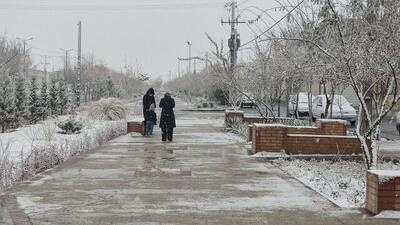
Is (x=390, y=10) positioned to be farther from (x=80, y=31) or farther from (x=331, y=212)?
(x=80, y=31)

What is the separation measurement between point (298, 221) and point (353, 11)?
462cm

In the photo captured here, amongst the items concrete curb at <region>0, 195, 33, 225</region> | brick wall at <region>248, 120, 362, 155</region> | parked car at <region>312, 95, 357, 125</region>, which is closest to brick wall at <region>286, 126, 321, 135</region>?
brick wall at <region>248, 120, 362, 155</region>

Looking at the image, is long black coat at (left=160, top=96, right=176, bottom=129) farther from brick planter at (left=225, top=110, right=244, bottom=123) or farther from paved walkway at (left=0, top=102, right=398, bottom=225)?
brick planter at (left=225, top=110, right=244, bottom=123)

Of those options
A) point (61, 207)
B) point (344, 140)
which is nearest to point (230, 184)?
point (61, 207)

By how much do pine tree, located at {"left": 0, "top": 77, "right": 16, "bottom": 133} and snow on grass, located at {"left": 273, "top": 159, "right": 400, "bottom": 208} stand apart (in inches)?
670

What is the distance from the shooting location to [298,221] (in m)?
6.65

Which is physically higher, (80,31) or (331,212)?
(80,31)

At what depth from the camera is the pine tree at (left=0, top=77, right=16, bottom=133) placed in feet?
85.2

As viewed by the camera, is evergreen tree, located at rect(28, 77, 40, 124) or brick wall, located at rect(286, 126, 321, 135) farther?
evergreen tree, located at rect(28, 77, 40, 124)

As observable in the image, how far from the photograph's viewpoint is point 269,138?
13.2 m

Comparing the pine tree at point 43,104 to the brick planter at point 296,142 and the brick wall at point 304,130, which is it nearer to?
the brick wall at point 304,130

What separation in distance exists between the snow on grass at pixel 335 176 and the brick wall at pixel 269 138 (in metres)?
0.66

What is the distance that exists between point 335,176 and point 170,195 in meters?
3.88

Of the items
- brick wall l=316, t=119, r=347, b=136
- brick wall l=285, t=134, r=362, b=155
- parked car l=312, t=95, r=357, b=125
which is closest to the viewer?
brick wall l=285, t=134, r=362, b=155
